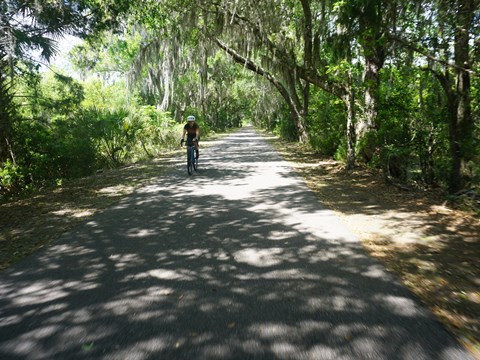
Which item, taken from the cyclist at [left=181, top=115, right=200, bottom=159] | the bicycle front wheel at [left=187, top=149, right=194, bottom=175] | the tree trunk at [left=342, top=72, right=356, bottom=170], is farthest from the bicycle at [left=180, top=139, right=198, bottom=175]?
the tree trunk at [left=342, top=72, right=356, bottom=170]

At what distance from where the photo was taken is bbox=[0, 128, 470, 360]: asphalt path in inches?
108

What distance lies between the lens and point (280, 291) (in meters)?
3.65

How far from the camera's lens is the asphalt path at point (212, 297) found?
9.02 ft

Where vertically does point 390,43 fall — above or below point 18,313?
above

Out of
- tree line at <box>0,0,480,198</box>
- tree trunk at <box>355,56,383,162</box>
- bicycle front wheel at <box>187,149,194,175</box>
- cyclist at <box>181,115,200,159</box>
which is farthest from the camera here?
cyclist at <box>181,115,200,159</box>

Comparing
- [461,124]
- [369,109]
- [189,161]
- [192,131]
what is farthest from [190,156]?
[461,124]

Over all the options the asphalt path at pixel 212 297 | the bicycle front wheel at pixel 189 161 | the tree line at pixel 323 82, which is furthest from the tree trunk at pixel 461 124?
the bicycle front wheel at pixel 189 161

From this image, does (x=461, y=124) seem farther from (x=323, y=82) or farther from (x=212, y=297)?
(x=323, y=82)

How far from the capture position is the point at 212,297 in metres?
3.54

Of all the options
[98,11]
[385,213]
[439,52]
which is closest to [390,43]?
[439,52]

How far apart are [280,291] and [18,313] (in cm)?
259

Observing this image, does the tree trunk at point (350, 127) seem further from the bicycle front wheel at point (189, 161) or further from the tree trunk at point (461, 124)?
the bicycle front wheel at point (189, 161)

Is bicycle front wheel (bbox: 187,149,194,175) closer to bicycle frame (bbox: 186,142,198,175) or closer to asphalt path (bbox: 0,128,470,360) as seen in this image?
bicycle frame (bbox: 186,142,198,175)

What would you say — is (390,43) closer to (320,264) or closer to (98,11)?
(320,264)
